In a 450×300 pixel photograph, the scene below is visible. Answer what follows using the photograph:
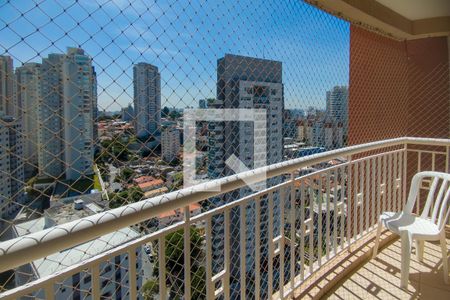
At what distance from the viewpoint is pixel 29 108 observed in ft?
3.79

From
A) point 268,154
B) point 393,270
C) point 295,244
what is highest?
point 268,154

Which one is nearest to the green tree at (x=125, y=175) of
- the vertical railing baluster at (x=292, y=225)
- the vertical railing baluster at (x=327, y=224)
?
the vertical railing baluster at (x=292, y=225)

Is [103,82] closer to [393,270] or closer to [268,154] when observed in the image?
[268,154]

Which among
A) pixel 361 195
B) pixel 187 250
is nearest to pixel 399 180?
pixel 361 195

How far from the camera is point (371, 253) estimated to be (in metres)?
2.85

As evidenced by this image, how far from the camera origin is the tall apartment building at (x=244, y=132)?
186 cm

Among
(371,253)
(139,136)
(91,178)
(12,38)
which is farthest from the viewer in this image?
(371,253)

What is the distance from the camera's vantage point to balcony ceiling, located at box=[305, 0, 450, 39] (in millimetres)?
3569

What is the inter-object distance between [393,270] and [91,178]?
103 inches

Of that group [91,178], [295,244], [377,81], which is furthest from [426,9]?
[91,178]

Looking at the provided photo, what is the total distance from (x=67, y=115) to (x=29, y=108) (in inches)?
5.7

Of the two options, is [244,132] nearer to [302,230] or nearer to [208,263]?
[302,230]

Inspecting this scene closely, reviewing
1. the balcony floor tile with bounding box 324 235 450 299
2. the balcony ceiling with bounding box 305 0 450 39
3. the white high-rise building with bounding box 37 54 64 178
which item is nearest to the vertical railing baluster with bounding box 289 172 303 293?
the balcony floor tile with bounding box 324 235 450 299

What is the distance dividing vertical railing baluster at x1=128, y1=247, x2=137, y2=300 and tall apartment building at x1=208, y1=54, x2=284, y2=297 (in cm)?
58
